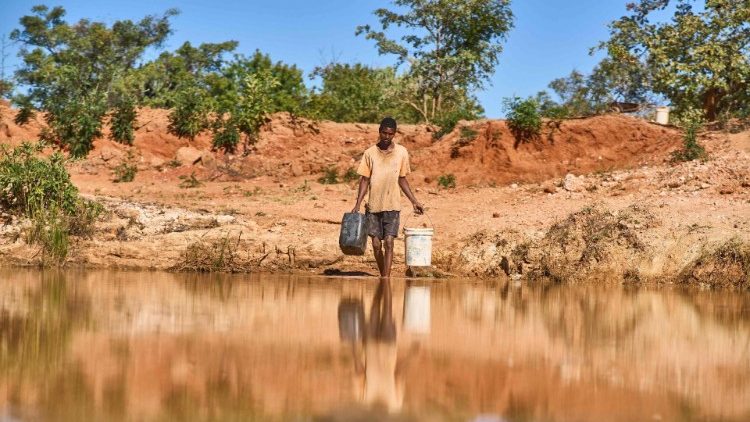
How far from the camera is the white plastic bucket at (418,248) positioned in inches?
581

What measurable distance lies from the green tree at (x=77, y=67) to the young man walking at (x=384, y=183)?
1410cm

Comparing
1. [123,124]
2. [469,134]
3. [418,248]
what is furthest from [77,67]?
[418,248]

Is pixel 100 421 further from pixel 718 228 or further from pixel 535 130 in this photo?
pixel 535 130

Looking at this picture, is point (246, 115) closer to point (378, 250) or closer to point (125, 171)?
point (125, 171)

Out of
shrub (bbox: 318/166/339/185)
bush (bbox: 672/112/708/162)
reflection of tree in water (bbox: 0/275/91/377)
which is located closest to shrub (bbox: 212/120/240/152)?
shrub (bbox: 318/166/339/185)

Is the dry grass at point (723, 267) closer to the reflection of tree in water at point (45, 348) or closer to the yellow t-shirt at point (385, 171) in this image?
the yellow t-shirt at point (385, 171)

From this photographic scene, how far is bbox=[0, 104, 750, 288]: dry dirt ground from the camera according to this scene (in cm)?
1580

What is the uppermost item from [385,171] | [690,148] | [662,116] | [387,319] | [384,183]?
[662,116]

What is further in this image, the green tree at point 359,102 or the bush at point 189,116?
the green tree at point 359,102

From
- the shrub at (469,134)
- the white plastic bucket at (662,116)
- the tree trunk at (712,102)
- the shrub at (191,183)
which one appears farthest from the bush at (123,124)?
the tree trunk at (712,102)

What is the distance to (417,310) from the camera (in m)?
10.8

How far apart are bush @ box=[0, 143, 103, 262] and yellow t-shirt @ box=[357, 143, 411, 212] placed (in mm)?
5063

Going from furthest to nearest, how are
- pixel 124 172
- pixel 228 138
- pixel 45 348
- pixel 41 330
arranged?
pixel 228 138, pixel 124 172, pixel 41 330, pixel 45 348

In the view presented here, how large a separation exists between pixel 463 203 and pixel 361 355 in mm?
12846
